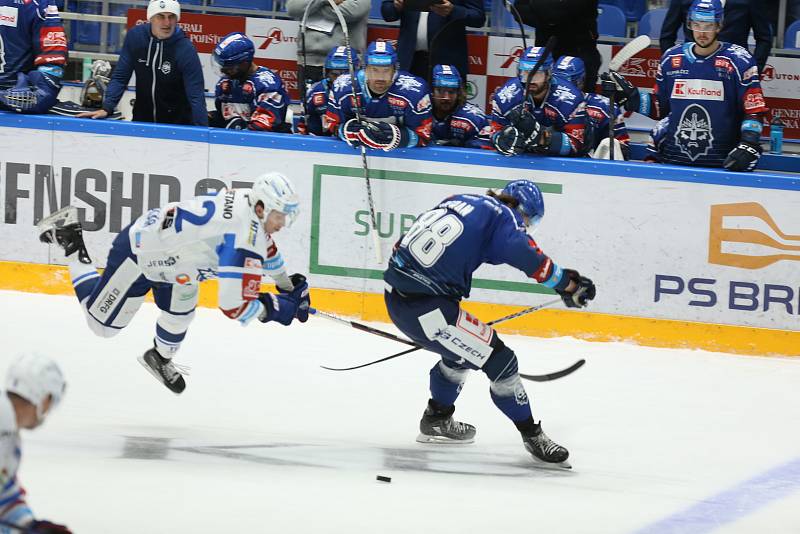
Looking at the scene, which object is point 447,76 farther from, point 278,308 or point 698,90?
point 278,308

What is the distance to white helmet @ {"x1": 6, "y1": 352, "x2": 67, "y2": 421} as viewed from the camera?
10.4 feet

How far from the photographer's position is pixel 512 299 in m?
8.12

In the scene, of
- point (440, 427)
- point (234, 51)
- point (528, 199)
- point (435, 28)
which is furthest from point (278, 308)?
point (435, 28)

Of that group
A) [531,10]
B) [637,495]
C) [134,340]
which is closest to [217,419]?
[134,340]

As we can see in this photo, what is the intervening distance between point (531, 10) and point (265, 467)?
450cm

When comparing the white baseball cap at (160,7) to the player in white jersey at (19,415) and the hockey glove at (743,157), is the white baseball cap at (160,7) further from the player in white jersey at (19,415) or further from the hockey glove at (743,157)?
the player in white jersey at (19,415)

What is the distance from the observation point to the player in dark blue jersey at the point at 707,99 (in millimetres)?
7816

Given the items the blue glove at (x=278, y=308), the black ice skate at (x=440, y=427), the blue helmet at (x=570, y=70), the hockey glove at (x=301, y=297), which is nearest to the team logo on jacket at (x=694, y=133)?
the blue helmet at (x=570, y=70)

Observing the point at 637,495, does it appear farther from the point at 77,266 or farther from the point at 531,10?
the point at 531,10

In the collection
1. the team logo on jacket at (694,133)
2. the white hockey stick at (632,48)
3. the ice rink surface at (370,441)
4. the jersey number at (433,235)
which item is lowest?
the ice rink surface at (370,441)

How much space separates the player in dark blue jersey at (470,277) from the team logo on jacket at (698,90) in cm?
262

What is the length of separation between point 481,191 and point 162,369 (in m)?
2.64

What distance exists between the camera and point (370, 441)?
19.9 ft

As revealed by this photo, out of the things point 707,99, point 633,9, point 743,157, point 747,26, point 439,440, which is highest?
point 633,9
